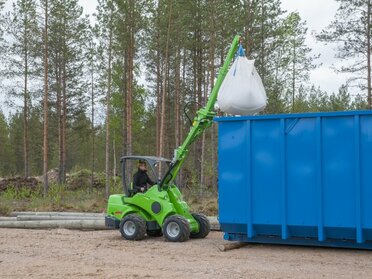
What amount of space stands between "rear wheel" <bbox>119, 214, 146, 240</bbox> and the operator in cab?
2.24 feet

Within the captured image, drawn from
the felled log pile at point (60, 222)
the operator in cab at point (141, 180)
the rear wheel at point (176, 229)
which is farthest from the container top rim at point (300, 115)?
the felled log pile at point (60, 222)

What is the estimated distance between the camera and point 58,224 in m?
15.5

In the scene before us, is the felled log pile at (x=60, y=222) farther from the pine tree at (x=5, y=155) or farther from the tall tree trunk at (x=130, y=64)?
the pine tree at (x=5, y=155)

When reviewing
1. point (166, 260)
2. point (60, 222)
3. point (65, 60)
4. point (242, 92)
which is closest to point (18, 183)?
point (65, 60)

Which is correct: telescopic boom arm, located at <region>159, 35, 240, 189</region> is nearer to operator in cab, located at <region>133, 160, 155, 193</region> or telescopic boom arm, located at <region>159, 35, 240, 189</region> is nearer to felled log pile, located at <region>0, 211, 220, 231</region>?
operator in cab, located at <region>133, 160, 155, 193</region>

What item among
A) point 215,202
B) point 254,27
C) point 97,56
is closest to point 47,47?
point 97,56

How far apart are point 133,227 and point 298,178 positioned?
165 inches

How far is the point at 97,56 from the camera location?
31609mm

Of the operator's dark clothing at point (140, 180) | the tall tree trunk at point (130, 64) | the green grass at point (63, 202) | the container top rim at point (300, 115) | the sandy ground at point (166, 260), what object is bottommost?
the sandy ground at point (166, 260)

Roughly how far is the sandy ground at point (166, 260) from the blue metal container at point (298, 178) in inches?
18.1

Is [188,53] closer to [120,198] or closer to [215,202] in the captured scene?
[215,202]

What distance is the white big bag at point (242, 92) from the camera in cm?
1121

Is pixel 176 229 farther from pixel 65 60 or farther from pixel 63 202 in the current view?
pixel 65 60

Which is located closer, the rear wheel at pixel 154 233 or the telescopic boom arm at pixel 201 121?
the telescopic boom arm at pixel 201 121
